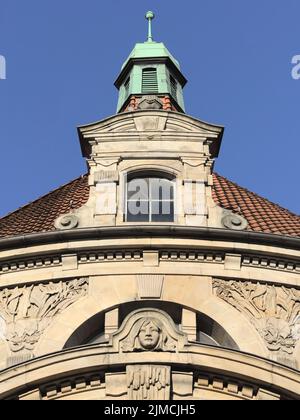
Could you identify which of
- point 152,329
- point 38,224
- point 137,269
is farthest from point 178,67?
point 152,329

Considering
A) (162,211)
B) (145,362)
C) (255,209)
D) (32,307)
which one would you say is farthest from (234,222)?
(145,362)

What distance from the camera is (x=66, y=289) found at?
20766 mm

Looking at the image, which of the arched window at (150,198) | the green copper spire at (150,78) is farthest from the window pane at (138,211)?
the green copper spire at (150,78)

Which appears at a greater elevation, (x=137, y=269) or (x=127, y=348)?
(x=137, y=269)

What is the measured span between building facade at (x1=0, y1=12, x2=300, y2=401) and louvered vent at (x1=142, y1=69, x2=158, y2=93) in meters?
9.01

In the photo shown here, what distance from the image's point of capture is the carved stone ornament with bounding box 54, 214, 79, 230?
2131 cm

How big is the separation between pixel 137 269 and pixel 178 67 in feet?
45.8

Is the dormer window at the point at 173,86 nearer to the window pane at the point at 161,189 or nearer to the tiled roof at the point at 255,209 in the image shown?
the tiled roof at the point at 255,209

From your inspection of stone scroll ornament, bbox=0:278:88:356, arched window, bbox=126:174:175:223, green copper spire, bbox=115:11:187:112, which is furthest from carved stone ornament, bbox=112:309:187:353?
green copper spire, bbox=115:11:187:112

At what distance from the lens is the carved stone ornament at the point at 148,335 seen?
18.4 meters

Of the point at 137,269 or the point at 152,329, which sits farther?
the point at 137,269

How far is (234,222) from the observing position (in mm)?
21344
